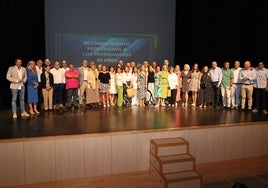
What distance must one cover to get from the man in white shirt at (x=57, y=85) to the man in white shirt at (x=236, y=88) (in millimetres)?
4677

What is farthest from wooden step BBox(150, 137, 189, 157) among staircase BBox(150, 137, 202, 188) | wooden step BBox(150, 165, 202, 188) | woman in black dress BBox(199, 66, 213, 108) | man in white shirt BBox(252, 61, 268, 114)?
man in white shirt BBox(252, 61, 268, 114)

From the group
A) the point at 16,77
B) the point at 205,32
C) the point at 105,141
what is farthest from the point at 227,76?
the point at 16,77

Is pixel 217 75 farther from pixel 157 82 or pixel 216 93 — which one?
pixel 157 82

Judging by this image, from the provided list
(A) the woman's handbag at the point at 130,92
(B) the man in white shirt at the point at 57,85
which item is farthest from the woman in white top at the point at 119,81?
(B) the man in white shirt at the point at 57,85

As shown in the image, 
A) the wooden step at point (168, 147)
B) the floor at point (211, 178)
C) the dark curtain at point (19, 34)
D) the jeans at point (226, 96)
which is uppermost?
the dark curtain at point (19, 34)

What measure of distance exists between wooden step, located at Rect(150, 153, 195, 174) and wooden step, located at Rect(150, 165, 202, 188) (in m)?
0.10

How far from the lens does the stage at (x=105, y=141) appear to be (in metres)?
4.25

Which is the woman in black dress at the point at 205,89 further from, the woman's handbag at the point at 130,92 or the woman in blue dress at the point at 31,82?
the woman in blue dress at the point at 31,82

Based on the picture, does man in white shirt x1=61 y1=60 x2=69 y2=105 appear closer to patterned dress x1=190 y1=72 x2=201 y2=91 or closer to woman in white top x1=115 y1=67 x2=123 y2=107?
woman in white top x1=115 y1=67 x2=123 y2=107

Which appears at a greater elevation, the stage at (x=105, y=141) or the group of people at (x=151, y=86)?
the group of people at (x=151, y=86)

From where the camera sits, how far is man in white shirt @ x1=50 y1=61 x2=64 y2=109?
6968mm

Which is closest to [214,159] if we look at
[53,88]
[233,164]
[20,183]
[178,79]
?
[233,164]

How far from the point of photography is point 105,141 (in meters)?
4.60

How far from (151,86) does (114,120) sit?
2.12 metres
